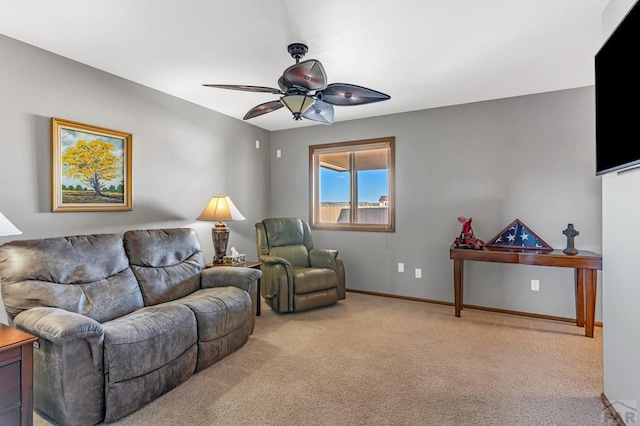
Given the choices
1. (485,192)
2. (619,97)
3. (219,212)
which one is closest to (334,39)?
(619,97)

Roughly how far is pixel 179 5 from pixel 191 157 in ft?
6.74

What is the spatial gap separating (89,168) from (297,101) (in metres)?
2.01

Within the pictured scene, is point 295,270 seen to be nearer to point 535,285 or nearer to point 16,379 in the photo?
point 16,379

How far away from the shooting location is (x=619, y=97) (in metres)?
1.71

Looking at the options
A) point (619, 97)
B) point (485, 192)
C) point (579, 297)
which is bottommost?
point (579, 297)

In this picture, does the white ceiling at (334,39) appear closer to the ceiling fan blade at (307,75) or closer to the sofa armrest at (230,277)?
the ceiling fan blade at (307,75)

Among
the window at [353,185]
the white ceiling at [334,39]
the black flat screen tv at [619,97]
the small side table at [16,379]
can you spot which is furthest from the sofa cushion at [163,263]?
the black flat screen tv at [619,97]

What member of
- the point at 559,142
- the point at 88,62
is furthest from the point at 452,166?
the point at 88,62

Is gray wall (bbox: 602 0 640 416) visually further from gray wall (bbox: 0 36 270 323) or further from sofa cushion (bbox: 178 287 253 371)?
gray wall (bbox: 0 36 270 323)

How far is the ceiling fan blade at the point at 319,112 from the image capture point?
8.91 feet

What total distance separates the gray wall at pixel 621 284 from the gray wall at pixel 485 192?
166 cm

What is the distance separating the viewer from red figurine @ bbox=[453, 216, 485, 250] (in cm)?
356

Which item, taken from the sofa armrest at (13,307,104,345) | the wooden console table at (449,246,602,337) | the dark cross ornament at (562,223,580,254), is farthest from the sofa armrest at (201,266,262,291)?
the dark cross ornament at (562,223,580,254)

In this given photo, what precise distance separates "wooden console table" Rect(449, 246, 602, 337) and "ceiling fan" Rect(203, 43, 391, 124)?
80.3 inches
